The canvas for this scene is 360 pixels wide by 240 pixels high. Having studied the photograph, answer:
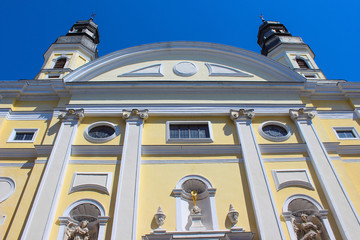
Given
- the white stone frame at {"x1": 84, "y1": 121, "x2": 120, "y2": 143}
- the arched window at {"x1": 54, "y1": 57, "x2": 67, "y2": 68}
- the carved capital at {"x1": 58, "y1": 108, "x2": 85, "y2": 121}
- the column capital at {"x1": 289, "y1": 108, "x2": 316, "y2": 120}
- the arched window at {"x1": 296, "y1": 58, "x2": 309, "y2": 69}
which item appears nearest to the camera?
the white stone frame at {"x1": 84, "y1": 121, "x2": 120, "y2": 143}

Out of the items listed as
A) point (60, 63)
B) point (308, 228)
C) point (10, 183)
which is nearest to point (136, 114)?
point (10, 183)

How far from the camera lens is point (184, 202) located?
11.5 meters

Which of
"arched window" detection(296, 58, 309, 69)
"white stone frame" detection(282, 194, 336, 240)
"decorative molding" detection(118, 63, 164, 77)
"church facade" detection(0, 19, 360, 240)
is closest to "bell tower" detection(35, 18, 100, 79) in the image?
"church facade" detection(0, 19, 360, 240)

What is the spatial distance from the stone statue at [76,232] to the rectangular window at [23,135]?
16.4ft

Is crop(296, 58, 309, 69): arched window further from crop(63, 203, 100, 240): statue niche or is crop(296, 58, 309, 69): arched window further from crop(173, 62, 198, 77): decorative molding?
crop(63, 203, 100, 240): statue niche

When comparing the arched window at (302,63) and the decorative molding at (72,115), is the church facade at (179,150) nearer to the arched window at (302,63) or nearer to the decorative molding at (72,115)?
the decorative molding at (72,115)

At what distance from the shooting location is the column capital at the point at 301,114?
14.4 m

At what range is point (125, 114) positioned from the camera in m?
14.1

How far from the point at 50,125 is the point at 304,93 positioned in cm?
1182

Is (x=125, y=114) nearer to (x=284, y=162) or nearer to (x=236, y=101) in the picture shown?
(x=236, y=101)

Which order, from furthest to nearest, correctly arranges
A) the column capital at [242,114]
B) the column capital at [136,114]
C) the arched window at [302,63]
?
the arched window at [302,63]
the column capital at [242,114]
the column capital at [136,114]

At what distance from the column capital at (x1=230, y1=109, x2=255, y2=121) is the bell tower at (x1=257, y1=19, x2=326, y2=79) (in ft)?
22.0

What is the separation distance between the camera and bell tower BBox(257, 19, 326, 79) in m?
19.6

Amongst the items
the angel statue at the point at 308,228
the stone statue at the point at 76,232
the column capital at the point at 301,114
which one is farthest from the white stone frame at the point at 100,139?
the column capital at the point at 301,114
